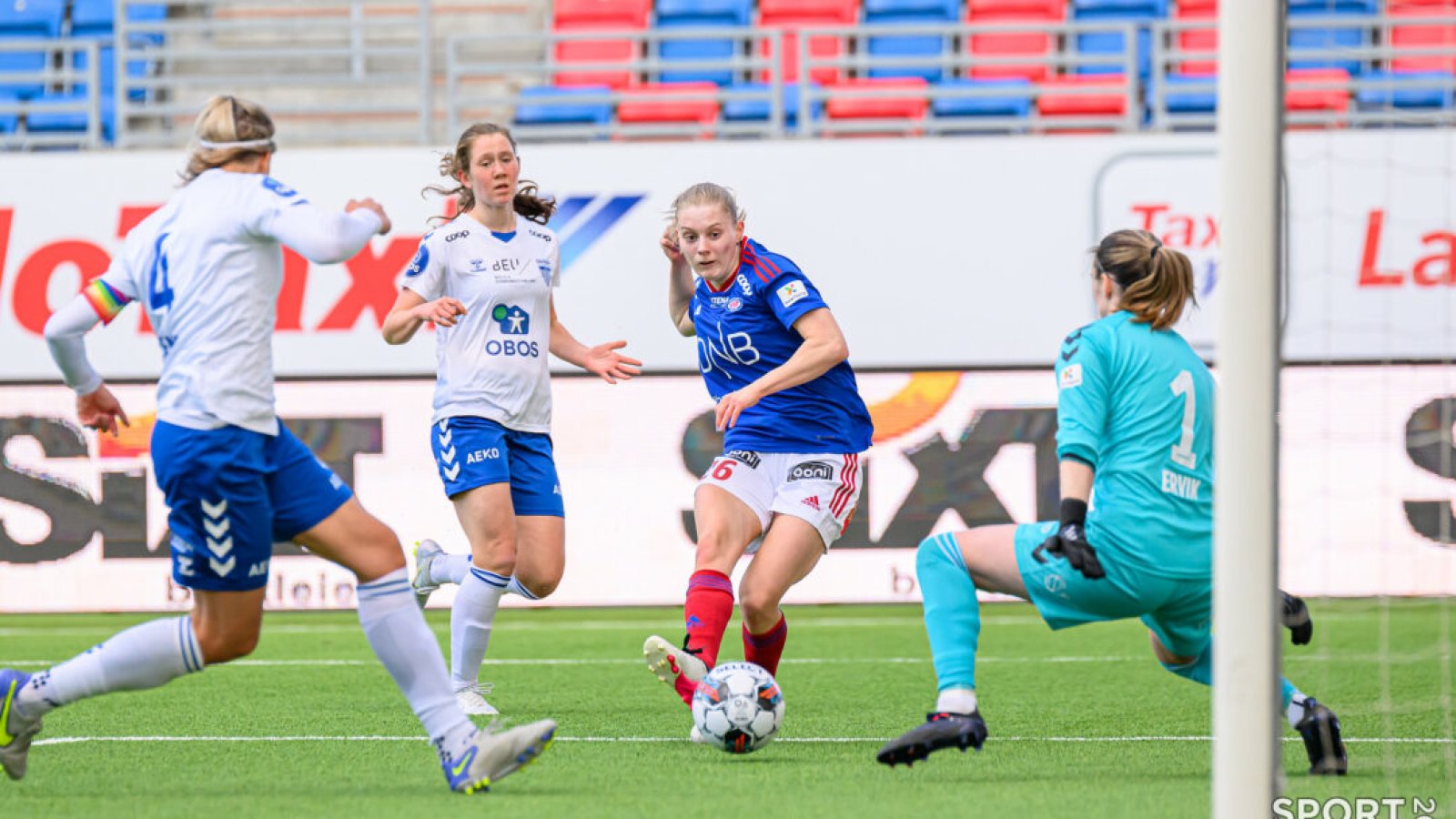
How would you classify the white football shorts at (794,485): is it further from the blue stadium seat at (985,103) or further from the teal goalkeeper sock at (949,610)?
the blue stadium seat at (985,103)

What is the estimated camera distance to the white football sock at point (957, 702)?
180 inches

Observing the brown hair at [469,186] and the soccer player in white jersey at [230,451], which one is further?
Result: the brown hair at [469,186]

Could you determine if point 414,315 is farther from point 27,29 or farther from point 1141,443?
point 27,29

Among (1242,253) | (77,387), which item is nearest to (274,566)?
(77,387)

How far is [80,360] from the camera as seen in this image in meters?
4.57

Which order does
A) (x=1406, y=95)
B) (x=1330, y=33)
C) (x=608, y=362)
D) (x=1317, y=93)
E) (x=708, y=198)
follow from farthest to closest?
(x=1330, y=33)
(x=1406, y=95)
(x=1317, y=93)
(x=608, y=362)
(x=708, y=198)

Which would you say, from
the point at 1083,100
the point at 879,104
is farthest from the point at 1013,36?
the point at 879,104

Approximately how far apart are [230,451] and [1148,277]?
96.5 inches

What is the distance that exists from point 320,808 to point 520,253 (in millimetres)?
2648

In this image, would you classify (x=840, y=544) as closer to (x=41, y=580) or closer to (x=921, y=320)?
(x=921, y=320)

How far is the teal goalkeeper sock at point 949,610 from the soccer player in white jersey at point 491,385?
185 centimetres

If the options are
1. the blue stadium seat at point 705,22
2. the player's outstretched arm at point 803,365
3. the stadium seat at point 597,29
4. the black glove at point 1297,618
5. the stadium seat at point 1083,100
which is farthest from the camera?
the blue stadium seat at point 705,22

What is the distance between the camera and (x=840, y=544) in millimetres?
11883

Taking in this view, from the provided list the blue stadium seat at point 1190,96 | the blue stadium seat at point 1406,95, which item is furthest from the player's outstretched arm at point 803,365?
the blue stadium seat at point 1406,95
